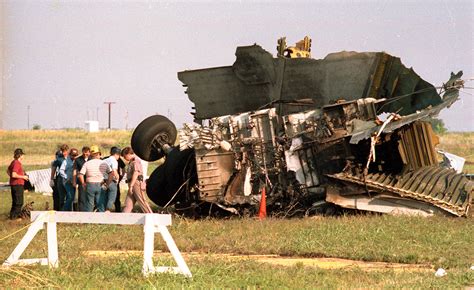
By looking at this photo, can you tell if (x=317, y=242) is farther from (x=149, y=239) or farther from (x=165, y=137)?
(x=165, y=137)

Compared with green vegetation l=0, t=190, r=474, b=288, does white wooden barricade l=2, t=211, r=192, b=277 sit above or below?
above

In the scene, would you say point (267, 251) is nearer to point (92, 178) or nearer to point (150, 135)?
point (92, 178)

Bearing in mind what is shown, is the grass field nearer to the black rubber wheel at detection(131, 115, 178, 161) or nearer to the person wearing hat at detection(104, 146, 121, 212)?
the person wearing hat at detection(104, 146, 121, 212)

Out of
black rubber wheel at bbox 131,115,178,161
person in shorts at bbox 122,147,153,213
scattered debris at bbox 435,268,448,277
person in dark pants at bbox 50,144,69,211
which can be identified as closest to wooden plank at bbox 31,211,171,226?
scattered debris at bbox 435,268,448,277

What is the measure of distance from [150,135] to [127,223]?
1208cm

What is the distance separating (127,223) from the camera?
12164 millimetres

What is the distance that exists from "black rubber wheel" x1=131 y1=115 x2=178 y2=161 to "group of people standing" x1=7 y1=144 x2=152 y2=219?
496mm

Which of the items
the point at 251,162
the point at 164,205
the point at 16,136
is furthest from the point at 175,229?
the point at 16,136

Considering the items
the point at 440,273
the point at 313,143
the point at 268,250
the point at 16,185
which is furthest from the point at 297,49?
the point at 440,273

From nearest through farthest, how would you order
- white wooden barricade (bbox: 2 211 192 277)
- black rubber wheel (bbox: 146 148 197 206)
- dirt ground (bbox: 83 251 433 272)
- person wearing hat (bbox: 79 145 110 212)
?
white wooden barricade (bbox: 2 211 192 277) → dirt ground (bbox: 83 251 433 272) → person wearing hat (bbox: 79 145 110 212) → black rubber wheel (bbox: 146 148 197 206)

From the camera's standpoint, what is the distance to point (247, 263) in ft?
46.8

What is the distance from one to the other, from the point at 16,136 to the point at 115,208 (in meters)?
64.2

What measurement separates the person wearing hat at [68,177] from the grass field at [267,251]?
1461 millimetres

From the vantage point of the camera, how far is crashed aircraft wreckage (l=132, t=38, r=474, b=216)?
21.6m
